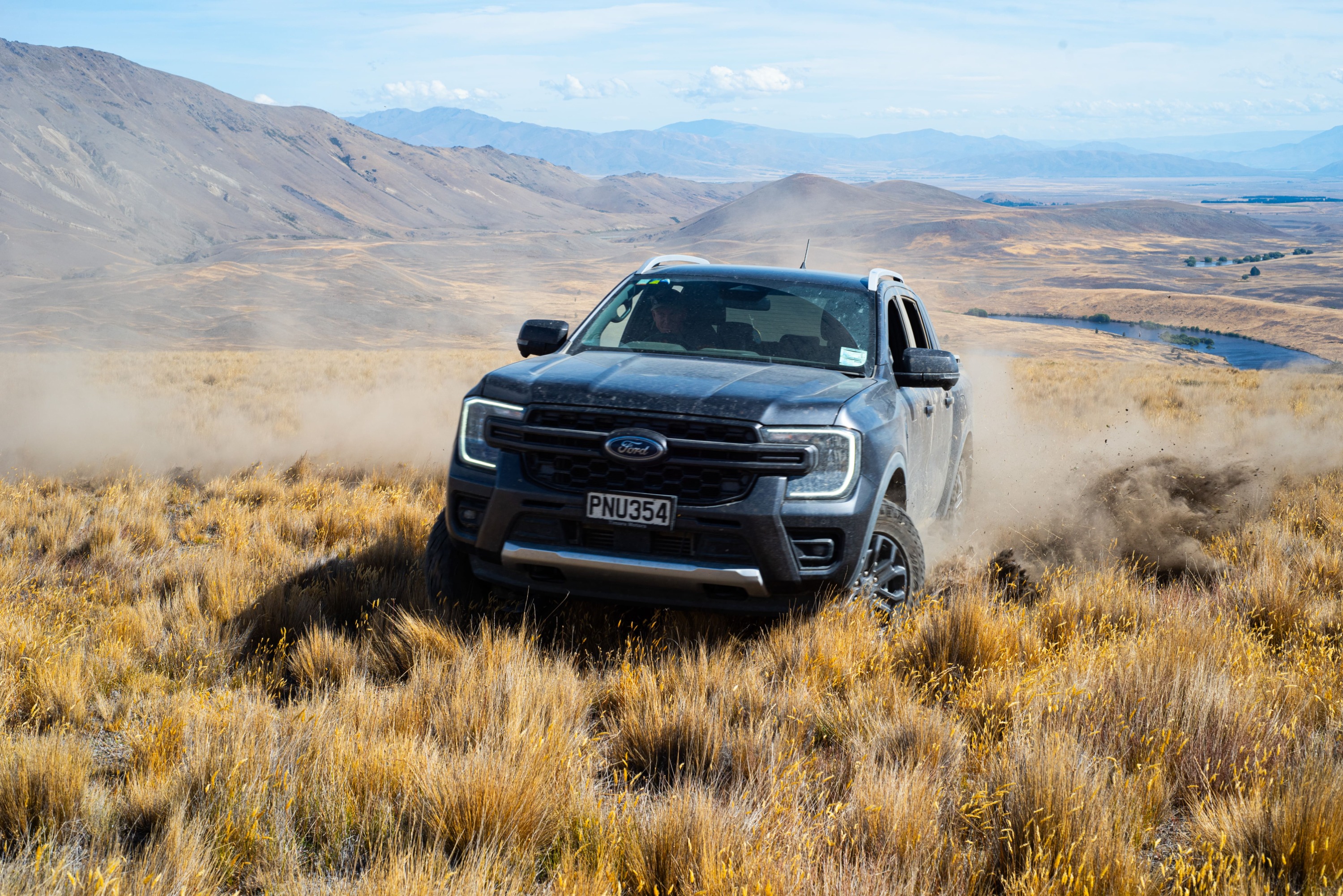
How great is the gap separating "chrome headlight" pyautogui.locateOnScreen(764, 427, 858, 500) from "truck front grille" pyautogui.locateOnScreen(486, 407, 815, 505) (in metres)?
0.04

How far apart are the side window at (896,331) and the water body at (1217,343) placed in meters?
59.7

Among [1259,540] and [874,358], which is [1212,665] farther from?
[1259,540]

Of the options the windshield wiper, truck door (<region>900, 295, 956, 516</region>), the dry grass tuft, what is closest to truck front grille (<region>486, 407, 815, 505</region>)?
the windshield wiper

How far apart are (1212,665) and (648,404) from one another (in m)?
2.48

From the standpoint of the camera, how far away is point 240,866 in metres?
2.38

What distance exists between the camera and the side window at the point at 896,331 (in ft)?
18.3

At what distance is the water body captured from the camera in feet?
219

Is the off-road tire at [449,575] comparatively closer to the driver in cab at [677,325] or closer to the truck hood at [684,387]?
the truck hood at [684,387]

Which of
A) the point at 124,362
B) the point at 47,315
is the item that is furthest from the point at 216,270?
the point at 124,362

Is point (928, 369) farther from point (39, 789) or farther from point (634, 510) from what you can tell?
point (39, 789)

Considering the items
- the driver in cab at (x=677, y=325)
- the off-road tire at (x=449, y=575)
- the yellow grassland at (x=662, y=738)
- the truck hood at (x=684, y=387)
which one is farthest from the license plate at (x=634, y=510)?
the driver in cab at (x=677, y=325)

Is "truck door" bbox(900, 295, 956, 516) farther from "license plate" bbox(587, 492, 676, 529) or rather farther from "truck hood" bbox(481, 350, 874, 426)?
"license plate" bbox(587, 492, 676, 529)

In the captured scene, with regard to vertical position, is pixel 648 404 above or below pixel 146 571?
above

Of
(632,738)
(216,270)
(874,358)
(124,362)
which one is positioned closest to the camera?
(632,738)
